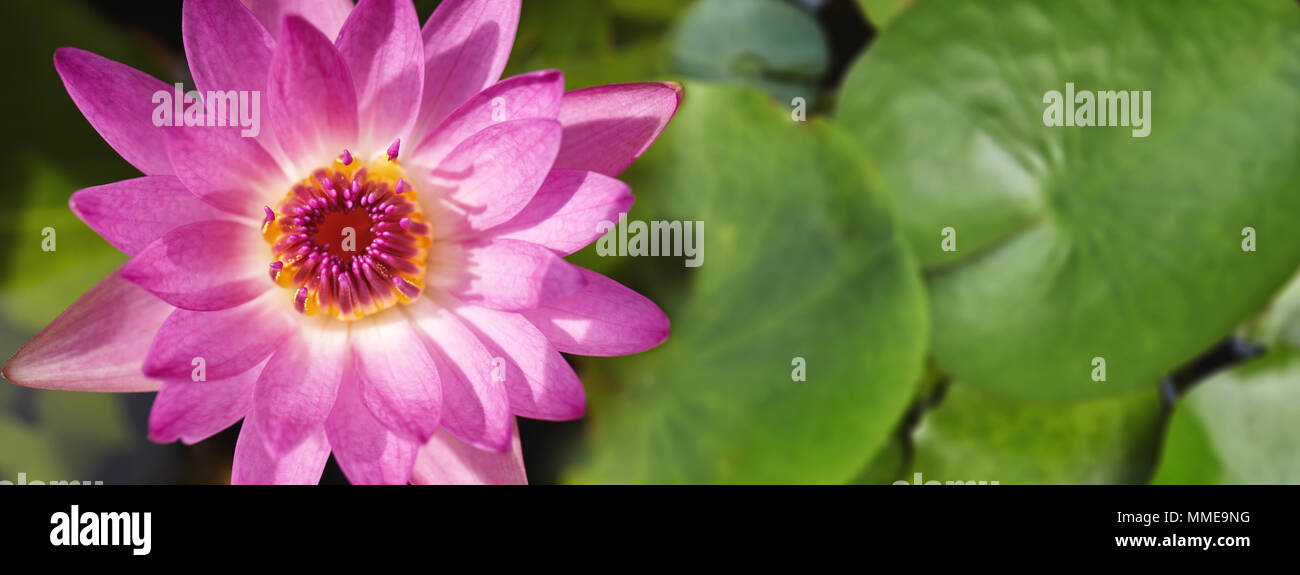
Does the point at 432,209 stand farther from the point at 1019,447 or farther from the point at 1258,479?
the point at 1258,479

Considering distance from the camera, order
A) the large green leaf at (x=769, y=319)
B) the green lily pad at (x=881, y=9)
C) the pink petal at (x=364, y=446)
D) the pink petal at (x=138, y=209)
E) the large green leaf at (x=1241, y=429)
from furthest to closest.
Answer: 1. the green lily pad at (x=881, y=9)
2. the large green leaf at (x=1241, y=429)
3. the large green leaf at (x=769, y=319)
4. the pink petal at (x=364, y=446)
5. the pink petal at (x=138, y=209)

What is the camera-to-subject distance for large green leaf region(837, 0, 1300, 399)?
1316 mm

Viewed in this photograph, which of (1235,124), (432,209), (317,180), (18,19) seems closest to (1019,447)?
(1235,124)

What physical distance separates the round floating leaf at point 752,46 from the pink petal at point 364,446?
3.19 feet

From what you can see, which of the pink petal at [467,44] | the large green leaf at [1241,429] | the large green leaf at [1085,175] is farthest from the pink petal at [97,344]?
the large green leaf at [1241,429]

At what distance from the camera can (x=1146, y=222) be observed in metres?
1.36

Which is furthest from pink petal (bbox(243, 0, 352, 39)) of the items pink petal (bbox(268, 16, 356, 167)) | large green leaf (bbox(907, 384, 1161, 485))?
large green leaf (bbox(907, 384, 1161, 485))

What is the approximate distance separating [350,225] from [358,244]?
0.03 meters

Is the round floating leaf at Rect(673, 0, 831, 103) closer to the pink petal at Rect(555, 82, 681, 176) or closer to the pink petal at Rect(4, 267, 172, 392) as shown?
the pink petal at Rect(555, 82, 681, 176)

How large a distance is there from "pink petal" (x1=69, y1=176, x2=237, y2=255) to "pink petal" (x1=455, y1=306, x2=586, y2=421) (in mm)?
405

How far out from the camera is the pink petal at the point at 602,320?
978mm

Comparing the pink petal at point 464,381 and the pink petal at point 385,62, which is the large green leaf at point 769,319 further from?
the pink petal at point 385,62

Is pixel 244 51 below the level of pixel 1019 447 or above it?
above
